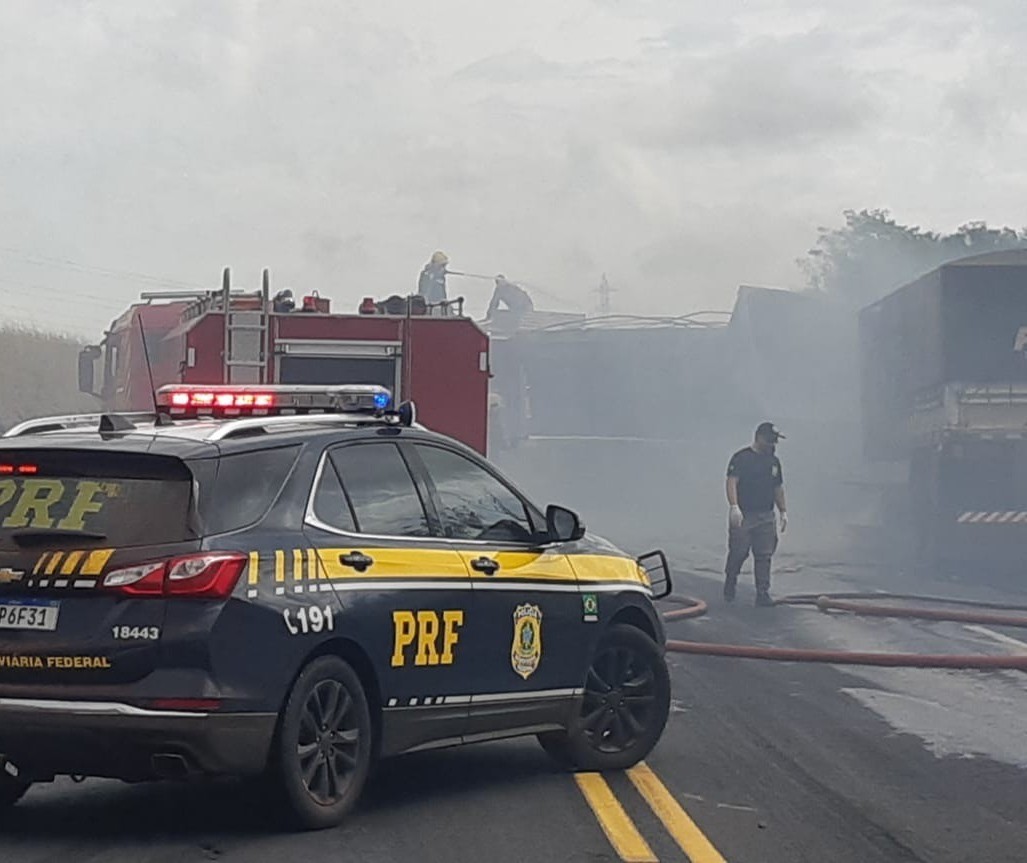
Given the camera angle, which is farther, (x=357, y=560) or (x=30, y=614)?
(x=357, y=560)

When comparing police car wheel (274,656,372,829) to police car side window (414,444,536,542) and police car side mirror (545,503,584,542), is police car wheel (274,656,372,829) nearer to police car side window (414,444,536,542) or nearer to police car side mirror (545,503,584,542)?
police car side window (414,444,536,542)

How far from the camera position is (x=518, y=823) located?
22.4 feet

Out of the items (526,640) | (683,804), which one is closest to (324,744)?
(526,640)

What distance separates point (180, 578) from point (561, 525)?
2169 millimetres

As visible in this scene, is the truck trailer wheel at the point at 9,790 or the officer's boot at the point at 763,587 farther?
the officer's boot at the point at 763,587

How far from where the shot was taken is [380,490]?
278 inches

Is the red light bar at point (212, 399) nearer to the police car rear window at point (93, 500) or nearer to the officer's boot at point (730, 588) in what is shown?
the police car rear window at point (93, 500)

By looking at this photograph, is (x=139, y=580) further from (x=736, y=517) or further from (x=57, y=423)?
(x=736, y=517)

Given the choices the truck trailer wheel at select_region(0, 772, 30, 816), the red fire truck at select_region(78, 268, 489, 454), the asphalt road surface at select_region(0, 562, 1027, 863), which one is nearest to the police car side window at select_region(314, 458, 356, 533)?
the asphalt road surface at select_region(0, 562, 1027, 863)

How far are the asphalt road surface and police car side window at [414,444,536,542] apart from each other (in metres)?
1.08

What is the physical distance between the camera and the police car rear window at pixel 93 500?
245 inches

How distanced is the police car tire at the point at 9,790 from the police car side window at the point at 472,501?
1.92 meters

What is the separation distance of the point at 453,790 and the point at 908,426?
1979 centimetres

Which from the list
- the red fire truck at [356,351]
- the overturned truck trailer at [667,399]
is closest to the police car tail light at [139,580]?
the red fire truck at [356,351]
